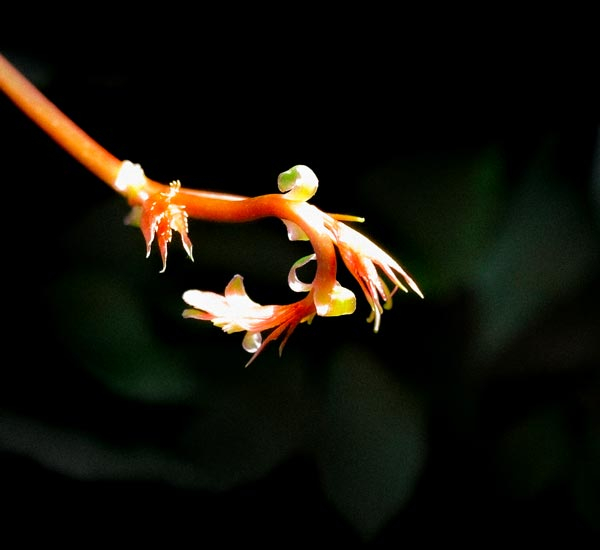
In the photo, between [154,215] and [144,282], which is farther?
[144,282]

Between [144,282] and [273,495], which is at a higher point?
[144,282]

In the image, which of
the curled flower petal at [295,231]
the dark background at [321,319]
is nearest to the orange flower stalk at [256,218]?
the curled flower petal at [295,231]

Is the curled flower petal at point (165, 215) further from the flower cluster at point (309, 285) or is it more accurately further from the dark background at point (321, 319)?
the dark background at point (321, 319)

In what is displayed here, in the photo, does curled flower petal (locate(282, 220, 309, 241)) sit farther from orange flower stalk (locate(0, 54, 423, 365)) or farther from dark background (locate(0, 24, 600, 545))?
dark background (locate(0, 24, 600, 545))

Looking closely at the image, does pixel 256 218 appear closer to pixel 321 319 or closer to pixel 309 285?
pixel 309 285

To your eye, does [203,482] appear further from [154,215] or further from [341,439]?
[154,215]

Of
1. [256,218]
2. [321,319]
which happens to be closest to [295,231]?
[256,218]

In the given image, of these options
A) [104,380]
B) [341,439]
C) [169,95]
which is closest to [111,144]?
[169,95]
